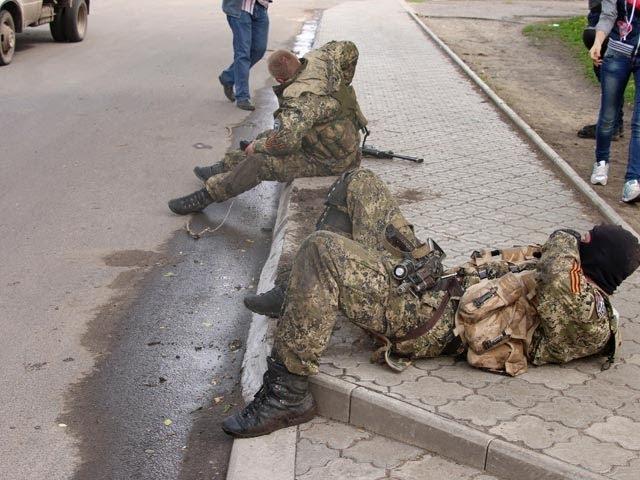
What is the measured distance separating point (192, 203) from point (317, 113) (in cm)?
120

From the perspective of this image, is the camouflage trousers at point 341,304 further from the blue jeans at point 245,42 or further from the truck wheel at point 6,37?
the truck wheel at point 6,37

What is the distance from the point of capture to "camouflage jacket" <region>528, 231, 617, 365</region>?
3621mm

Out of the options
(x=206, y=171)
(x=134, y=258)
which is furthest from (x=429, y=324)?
(x=206, y=171)

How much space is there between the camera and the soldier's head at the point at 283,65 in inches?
232

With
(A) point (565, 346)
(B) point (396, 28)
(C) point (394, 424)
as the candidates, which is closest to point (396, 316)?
(C) point (394, 424)

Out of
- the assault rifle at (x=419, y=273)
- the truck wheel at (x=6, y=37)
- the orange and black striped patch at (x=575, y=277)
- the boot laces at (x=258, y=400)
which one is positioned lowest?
the truck wheel at (x=6, y=37)

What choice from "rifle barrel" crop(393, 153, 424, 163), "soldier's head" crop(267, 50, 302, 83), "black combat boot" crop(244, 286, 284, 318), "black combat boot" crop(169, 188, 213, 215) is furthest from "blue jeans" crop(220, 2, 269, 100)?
"black combat boot" crop(244, 286, 284, 318)

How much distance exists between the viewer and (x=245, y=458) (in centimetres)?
353

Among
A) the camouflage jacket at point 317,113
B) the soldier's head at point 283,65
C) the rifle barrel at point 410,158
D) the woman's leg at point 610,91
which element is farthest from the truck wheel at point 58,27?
the woman's leg at point 610,91

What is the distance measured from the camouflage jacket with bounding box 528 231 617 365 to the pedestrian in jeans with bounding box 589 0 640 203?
10.3ft

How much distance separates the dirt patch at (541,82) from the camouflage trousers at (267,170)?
2.12m

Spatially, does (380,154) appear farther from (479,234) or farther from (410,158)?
(479,234)

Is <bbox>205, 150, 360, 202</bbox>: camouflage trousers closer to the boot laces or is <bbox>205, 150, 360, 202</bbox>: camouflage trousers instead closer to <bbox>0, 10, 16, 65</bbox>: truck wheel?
the boot laces

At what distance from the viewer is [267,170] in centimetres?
638
